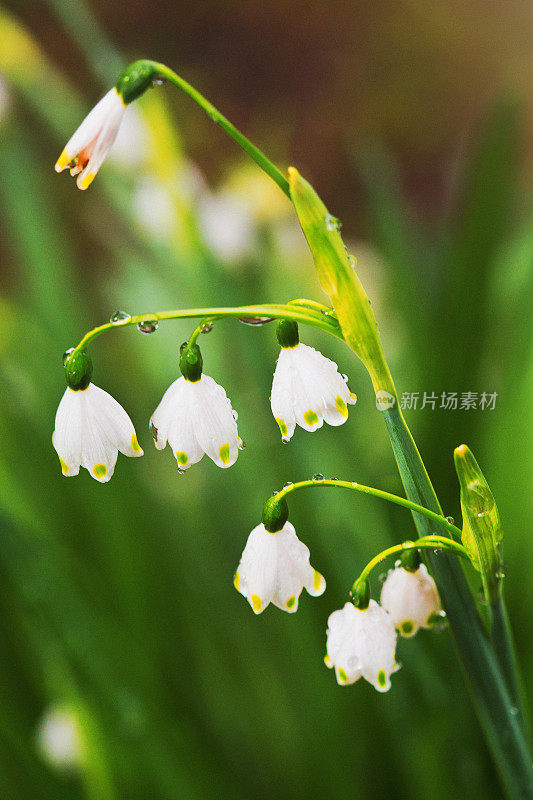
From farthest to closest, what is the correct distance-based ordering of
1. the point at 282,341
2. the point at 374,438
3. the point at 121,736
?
the point at 374,438
the point at 121,736
the point at 282,341

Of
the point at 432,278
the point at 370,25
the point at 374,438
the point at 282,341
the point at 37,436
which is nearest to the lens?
the point at 282,341

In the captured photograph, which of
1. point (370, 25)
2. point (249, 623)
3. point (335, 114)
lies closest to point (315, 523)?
point (249, 623)

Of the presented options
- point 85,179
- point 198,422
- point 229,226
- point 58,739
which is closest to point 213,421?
point 198,422

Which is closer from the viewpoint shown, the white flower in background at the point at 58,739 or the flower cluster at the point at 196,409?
the flower cluster at the point at 196,409

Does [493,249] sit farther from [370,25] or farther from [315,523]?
[370,25]

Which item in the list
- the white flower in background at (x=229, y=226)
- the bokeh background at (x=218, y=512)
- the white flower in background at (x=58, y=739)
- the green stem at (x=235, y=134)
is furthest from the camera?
the white flower in background at (x=229, y=226)

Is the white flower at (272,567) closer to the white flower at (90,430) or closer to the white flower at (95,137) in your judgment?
the white flower at (90,430)

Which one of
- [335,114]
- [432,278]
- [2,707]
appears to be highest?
[335,114]

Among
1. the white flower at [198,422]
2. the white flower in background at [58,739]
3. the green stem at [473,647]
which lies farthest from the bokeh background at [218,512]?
the white flower at [198,422]
